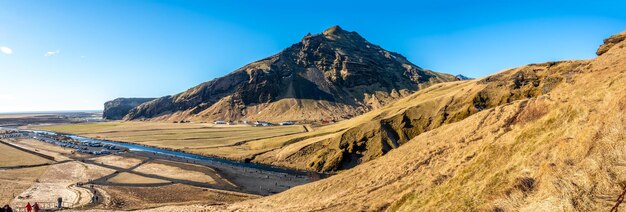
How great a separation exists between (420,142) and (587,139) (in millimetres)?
22313

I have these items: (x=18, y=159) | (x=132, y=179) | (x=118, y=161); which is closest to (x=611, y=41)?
(x=132, y=179)

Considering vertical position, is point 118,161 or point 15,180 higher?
point 15,180

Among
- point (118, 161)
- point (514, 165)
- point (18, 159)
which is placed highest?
point (514, 165)

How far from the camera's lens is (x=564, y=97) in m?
24.0

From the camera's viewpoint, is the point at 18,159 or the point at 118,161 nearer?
the point at 18,159

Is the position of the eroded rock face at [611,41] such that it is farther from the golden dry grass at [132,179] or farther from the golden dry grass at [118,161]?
the golden dry grass at [118,161]

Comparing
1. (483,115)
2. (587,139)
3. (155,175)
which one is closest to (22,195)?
(155,175)

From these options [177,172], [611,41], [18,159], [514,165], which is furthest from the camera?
[18,159]

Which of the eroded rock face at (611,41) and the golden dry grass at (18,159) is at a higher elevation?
the eroded rock face at (611,41)

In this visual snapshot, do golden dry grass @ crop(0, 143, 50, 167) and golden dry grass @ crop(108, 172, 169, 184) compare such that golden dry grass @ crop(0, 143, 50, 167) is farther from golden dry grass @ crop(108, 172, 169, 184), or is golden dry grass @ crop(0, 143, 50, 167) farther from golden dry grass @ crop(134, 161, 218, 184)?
golden dry grass @ crop(108, 172, 169, 184)

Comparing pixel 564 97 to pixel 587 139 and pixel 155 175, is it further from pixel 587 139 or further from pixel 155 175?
pixel 155 175

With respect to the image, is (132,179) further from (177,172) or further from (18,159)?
(18,159)

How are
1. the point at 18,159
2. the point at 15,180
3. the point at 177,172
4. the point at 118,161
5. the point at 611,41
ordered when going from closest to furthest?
the point at 611,41 → the point at 15,180 → the point at 177,172 → the point at 18,159 → the point at 118,161

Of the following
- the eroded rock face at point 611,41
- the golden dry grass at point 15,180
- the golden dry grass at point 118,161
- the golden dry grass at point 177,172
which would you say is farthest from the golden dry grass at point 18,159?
the eroded rock face at point 611,41
